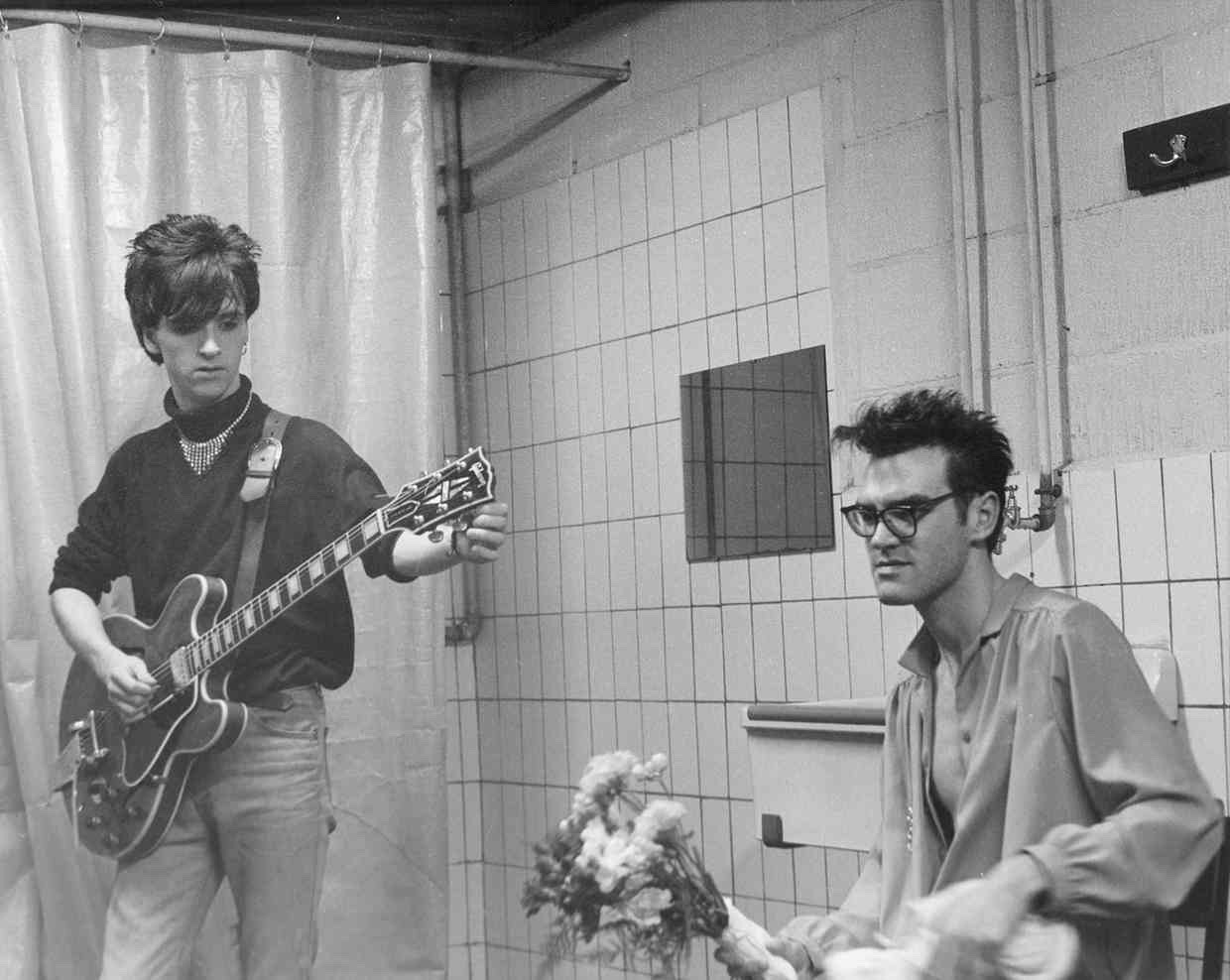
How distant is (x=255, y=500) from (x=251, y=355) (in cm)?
29

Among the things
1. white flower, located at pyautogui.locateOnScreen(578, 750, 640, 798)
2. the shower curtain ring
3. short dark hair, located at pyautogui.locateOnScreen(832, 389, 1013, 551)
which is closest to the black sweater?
the shower curtain ring

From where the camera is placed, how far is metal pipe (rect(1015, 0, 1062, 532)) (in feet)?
9.02

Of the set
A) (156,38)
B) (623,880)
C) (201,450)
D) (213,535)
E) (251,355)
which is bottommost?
(623,880)

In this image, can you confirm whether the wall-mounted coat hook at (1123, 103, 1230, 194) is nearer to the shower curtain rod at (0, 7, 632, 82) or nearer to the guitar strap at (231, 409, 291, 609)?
the shower curtain rod at (0, 7, 632, 82)

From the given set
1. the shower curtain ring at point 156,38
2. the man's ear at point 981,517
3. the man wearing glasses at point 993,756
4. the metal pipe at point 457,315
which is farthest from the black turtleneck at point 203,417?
the man's ear at point 981,517

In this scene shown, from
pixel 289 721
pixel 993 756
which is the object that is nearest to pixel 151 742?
pixel 289 721

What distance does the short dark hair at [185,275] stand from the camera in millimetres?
3088

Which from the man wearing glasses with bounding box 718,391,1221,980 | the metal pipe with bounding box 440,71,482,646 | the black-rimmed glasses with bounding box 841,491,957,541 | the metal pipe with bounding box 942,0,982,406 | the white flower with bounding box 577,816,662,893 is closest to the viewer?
the white flower with bounding box 577,816,662,893

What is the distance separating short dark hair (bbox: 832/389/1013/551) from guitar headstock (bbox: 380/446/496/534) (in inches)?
36.5

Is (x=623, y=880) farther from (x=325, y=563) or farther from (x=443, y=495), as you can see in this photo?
(x=325, y=563)

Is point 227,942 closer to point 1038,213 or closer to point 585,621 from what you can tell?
point 585,621

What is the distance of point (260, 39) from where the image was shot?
10.7 ft

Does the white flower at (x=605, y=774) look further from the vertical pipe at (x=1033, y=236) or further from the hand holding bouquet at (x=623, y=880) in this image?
the vertical pipe at (x=1033, y=236)

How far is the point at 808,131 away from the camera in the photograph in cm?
330
